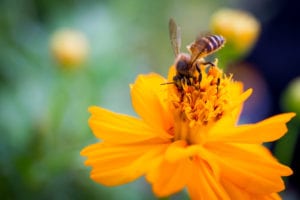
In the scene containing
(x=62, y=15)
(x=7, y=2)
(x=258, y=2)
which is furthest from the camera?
(x=258, y=2)

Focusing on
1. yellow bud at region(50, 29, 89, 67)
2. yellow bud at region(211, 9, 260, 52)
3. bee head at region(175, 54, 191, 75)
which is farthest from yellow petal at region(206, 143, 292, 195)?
yellow bud at region(50, 29, 89, 67)

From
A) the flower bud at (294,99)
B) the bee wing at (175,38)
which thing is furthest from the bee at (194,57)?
the flower bud at (294,99)

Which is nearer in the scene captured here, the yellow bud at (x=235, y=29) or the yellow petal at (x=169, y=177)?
the yellow petal at (x=169, y=177)

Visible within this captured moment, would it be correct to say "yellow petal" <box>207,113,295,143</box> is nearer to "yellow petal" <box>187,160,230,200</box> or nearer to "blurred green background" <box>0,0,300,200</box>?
"yellow petal" <box>187,160,230,200</box>

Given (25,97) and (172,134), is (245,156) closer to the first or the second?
(172,134)

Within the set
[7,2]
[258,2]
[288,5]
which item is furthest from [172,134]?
[258,2]

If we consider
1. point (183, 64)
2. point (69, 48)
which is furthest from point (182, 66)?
point (69, 48)

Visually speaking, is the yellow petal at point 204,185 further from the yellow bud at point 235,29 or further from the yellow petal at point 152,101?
the yellow bud at point 235,29
